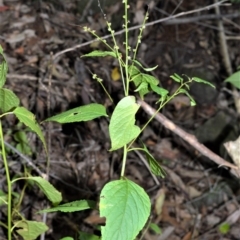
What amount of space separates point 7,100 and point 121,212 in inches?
21.1

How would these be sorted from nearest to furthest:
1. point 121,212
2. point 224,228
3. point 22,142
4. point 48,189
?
point 121,212 < point 48,189 < point 22,142 < point 224,228

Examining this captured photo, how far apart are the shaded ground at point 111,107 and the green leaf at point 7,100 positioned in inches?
38.1

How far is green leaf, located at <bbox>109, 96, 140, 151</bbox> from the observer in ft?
3.78

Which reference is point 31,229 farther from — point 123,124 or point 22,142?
point 22,142

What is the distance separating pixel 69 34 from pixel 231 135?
171 cm

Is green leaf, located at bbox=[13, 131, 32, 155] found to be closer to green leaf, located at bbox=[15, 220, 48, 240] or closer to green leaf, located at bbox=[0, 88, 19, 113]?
green leaf, located at bbox=[15, 220, 48, 240]

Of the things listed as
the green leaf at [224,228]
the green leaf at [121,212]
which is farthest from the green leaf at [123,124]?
the green leaf at [224,228]

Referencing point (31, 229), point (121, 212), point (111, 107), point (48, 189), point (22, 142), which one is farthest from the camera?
point (111, 107)

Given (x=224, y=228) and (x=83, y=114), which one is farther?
(x=224, y=228)

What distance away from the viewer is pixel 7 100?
4.53 ft

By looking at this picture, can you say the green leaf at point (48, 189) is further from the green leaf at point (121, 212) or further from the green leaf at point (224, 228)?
the green leaf at point (224, 228)

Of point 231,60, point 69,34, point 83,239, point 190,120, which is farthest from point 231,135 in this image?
point 83,239

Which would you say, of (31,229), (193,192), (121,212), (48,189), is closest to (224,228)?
(193,192)

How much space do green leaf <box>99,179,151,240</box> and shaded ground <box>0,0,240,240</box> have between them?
49.0 inches
